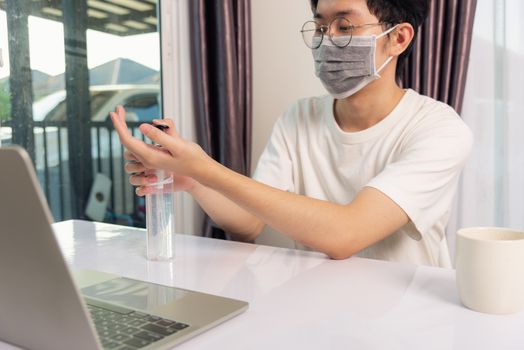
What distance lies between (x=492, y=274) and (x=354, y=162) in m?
0.70

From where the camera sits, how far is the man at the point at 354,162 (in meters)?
1.01

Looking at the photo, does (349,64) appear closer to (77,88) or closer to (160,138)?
(160,138)

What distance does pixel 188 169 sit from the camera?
926 mm

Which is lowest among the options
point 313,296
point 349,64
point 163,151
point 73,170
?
point 313,296

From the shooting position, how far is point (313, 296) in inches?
30.3

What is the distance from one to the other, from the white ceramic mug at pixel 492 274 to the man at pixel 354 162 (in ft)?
1.00

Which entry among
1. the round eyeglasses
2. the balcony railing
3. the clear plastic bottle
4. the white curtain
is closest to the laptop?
the clear plastic bottle

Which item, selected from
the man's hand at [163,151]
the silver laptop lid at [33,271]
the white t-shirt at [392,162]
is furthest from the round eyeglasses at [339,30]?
the silver laptop lid at [33,271]

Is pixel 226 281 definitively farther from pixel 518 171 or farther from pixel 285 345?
pixel 518 171

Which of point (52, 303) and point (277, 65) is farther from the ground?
point (277, 65)

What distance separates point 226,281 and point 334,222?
28 cm

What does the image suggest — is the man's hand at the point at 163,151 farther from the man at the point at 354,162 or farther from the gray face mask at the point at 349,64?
the gray face mask at the point at 349,64

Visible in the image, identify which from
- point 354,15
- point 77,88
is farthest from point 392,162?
point 77,88

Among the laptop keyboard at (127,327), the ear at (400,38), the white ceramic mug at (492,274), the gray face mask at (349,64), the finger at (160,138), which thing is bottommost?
the laptop keyboard at (127,327)
